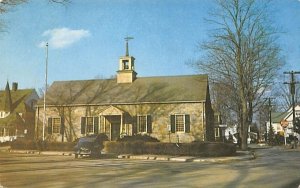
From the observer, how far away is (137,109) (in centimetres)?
2889

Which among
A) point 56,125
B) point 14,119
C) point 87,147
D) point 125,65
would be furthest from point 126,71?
point 87,147

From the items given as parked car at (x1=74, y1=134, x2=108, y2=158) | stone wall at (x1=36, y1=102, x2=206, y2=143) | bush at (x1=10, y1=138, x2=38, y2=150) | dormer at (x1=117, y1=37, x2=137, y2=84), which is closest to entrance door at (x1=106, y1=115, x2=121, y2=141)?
stone wall at (x1=36, y1=102, x2=206, y2=143)

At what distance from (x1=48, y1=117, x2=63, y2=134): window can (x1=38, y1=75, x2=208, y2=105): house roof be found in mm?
1687

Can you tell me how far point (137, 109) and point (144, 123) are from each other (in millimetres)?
1209

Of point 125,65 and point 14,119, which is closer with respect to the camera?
point 14,119

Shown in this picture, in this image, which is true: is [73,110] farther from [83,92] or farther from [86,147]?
[86,147]

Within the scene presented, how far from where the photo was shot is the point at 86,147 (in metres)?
16.0

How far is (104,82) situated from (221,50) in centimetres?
916

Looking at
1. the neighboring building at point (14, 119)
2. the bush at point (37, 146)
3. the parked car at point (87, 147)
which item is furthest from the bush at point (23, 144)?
the parked car at point (87, 147)

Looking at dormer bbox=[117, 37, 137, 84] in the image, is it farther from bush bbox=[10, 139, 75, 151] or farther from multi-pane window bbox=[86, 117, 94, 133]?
bush bbox=[10, 139, 75, 151]

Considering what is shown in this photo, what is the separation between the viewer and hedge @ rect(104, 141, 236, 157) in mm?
20125

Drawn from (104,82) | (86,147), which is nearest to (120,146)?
(86,147)

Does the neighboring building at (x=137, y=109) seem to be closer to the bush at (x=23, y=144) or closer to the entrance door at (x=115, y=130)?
the entrance door at (x=115, y=130)

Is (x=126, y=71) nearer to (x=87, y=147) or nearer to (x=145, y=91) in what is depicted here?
(x=145, y=91)
